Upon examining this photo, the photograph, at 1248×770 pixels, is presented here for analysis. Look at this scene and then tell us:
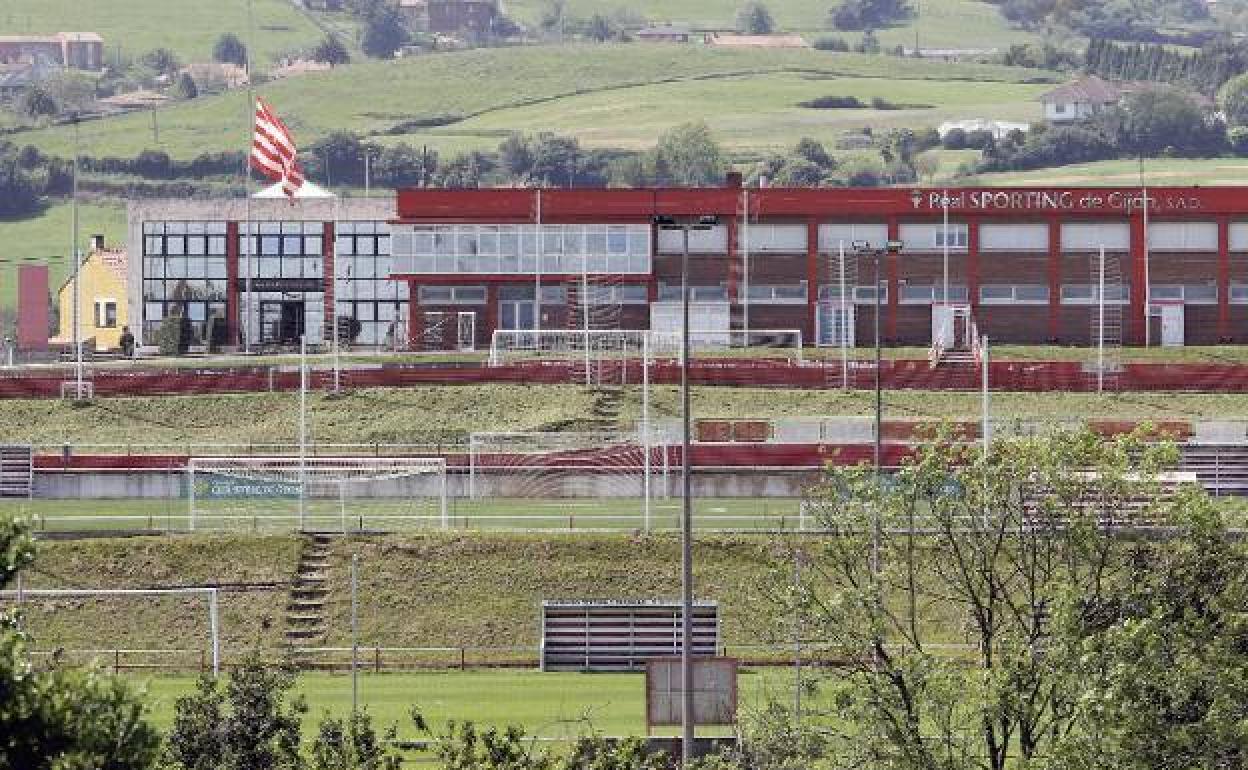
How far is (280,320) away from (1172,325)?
38.0 metres

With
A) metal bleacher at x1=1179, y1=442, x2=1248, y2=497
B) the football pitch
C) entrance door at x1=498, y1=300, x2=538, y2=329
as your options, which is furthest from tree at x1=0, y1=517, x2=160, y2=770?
entrance door at x1=498, y1=300, x2=538, y2=329

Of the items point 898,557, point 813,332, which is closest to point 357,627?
point 898,557

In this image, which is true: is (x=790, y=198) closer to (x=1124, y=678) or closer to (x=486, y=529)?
(x=486, y=529)

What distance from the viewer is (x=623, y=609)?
80250 mm

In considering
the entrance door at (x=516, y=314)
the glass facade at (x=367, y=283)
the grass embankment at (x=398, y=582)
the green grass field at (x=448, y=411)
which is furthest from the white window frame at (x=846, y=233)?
the grass embankment at (x=398, y=582)

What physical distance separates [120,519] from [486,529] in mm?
9668

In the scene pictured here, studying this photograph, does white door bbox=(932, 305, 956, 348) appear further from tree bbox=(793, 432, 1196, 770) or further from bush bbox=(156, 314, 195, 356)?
tree bbox=(793, 432, 1196, 770)

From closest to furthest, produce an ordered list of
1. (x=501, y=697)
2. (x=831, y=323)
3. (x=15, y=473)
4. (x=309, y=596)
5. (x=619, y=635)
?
(x=501, y=697), (x=619, y=635), (x=309, y=596), (x=15, y=473), (x=831, y=323)

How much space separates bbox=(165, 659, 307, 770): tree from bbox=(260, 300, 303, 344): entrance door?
92894mm

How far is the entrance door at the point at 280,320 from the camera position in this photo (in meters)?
154

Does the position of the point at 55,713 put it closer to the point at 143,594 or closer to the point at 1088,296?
the point at 143,594

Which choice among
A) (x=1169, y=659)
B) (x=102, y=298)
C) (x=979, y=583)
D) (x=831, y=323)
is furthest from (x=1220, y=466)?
(x=102, y=298)

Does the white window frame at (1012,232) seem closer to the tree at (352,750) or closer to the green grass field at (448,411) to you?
the green grass field at (448,411)

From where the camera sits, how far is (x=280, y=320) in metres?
155
